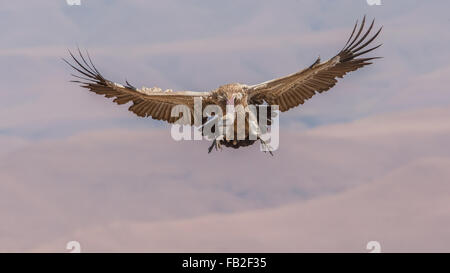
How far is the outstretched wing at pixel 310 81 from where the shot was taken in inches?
1267

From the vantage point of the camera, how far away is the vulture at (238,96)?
3117 cm

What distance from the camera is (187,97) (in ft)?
108

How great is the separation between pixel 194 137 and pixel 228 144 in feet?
6.72

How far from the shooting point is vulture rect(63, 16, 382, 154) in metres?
31.2

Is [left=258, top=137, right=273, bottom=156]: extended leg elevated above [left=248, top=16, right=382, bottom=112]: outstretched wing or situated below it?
below

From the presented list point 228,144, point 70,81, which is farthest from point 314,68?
point 70,81

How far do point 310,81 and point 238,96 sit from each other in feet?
9.45

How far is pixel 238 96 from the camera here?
3139 cm

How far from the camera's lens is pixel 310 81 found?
32.9 meters

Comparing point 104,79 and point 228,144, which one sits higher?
point 104,79

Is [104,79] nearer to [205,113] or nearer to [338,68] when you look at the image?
[205,113]

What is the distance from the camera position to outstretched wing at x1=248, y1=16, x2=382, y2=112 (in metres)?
32.2

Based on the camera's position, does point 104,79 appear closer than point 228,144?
No

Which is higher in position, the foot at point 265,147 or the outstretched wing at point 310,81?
the outstretched wing at point 310,81
